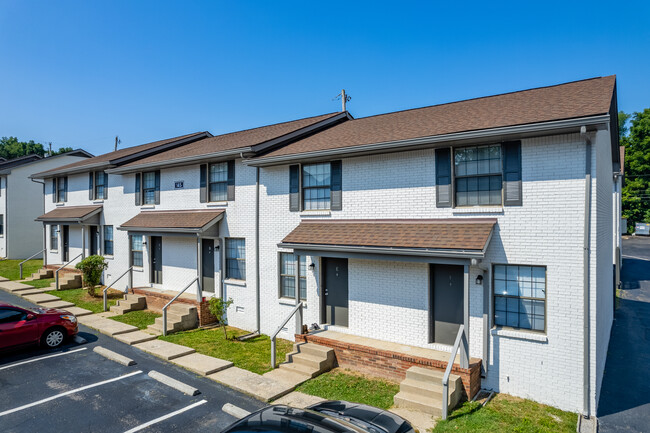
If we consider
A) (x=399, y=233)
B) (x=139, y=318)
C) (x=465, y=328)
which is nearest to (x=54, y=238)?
(x=139, y=318)

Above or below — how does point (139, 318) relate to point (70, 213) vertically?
below

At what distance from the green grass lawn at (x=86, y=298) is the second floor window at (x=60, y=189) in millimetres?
6882

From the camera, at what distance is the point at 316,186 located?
12.7 metres

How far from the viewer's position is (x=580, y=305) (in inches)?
328

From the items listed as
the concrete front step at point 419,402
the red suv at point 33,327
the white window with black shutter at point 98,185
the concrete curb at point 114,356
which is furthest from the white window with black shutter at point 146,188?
the concrete front step at point 419,402

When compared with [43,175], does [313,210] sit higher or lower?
lower

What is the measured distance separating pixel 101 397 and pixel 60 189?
19.6 metres

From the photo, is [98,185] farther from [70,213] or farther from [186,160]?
[186,160]

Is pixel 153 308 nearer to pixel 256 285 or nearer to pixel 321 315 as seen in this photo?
pixel 256 285

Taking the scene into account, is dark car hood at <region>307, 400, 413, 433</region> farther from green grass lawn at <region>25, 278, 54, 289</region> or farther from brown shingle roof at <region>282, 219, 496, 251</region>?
green grass lawn at <region>25, 278, 54, 289</region>

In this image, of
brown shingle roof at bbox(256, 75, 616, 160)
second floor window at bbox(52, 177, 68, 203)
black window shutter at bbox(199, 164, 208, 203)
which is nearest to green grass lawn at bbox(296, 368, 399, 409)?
brown shingle roof at bbox(256, 75, 616, 160)

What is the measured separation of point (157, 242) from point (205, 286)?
366cm

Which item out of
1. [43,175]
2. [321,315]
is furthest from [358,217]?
[43,175]

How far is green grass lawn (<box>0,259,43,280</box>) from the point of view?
23.5 meters
